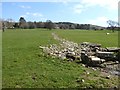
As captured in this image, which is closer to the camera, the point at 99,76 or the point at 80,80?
the point at 80,80

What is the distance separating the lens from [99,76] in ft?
46.5

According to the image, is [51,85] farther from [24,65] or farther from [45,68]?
[24,65]

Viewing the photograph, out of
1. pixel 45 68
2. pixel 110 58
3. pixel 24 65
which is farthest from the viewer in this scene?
pixel 110 58

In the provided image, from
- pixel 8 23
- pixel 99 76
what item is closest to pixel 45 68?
pixel 99 76

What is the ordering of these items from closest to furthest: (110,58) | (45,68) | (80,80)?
(80,80) → (45,68) → (110,58)

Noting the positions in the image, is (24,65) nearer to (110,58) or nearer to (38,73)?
(38,73)

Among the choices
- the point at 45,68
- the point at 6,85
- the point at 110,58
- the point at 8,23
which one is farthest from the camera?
the point at 8,23

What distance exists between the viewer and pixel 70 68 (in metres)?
16.3

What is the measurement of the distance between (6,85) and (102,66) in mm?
7834

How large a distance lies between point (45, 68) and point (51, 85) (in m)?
4.22

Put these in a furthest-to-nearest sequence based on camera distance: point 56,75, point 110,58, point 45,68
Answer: point 110,58
point 45,68
point 56,75

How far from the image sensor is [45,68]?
16.1 m

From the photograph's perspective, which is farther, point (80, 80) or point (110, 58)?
point (110, 58)

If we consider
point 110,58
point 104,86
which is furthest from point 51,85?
point 110,58
